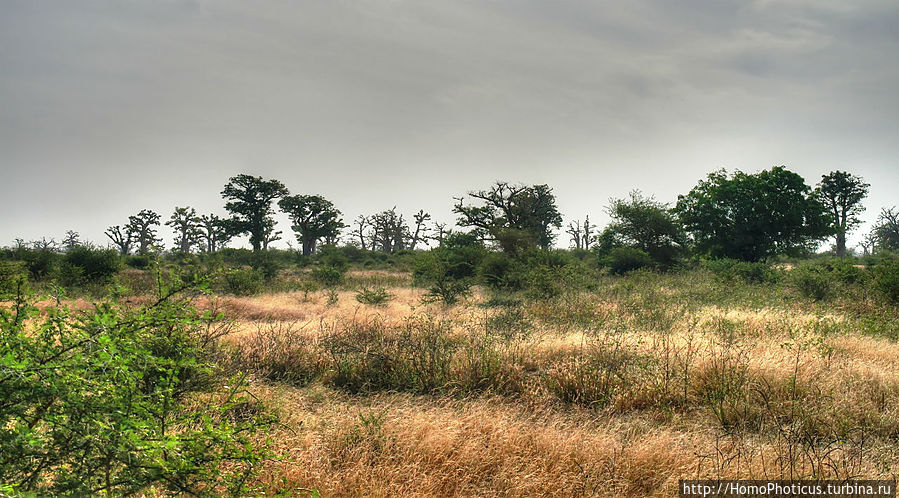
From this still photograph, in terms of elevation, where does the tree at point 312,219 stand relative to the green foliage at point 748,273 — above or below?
above

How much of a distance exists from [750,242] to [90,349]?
32577 millimetres

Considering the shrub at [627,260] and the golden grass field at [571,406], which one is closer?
the golden grass field at [571,406]

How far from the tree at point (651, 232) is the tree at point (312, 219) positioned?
3558 cm

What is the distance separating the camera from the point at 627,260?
1072 inches

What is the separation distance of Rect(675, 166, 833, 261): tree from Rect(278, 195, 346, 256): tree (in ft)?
135

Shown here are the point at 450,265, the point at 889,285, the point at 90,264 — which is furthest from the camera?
the point at 450,265

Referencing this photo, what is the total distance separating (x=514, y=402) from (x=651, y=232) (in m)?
28.2

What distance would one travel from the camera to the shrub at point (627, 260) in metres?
27.0

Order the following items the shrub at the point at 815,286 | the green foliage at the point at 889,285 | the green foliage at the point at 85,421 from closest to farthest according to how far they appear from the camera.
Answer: the green foliage at the point at 85,421
the green foliage at the point at 889,285
the shrub at the point at 815,286

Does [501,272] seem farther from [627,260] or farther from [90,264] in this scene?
[90,264]

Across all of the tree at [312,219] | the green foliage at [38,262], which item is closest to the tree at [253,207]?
the tree at [312,219]

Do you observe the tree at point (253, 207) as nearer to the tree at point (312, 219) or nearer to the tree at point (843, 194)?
the tree at point (312, 219)

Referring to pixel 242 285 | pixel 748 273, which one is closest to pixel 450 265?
pixel 242 285

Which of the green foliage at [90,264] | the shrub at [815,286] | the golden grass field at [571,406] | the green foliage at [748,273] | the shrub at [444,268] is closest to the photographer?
the golden grass field at [571,406]
